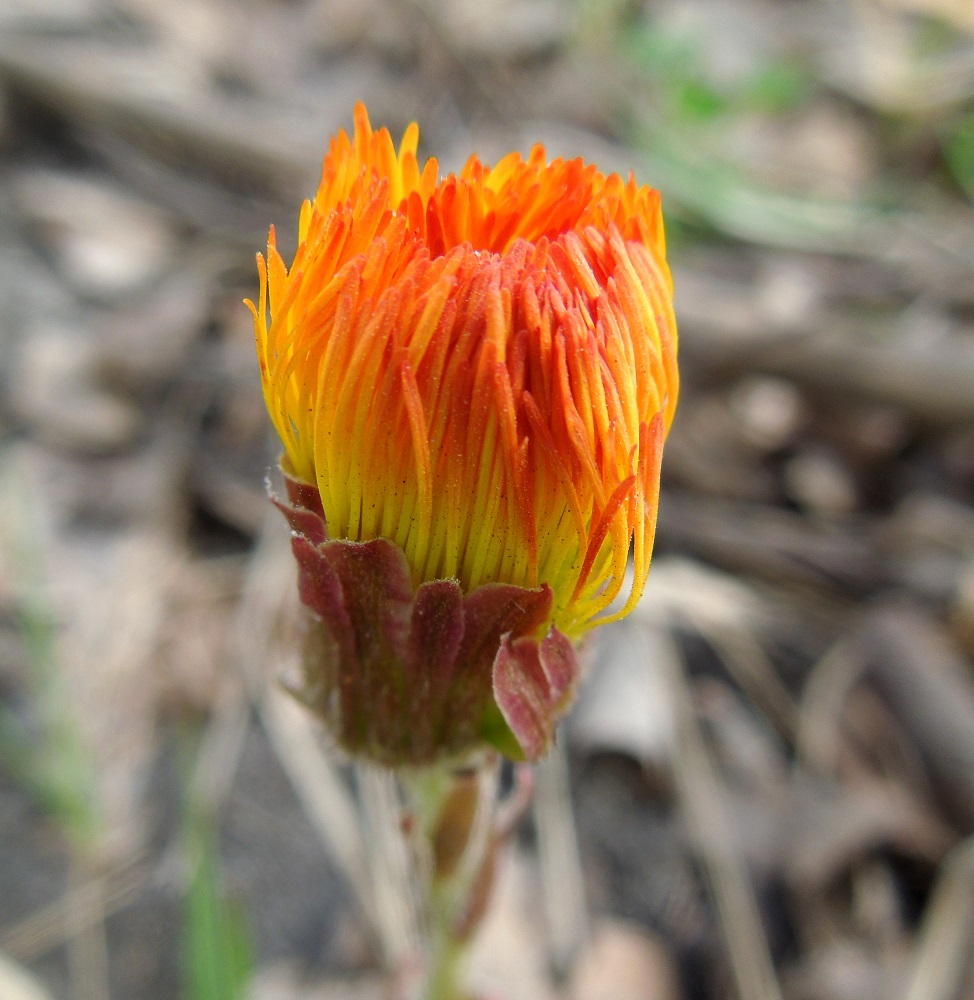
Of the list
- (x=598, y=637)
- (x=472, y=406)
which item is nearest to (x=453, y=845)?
(x=598, y=637)

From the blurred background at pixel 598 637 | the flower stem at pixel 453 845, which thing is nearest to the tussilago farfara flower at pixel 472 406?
the flower stem at pixel 453 845

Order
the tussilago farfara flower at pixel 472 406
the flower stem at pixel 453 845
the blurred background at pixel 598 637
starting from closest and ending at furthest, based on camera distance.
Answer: the tussilago farfara flower at pixel 472 406 < the flower stem at pixel 453 845 < the blurred background at pixel 598 637

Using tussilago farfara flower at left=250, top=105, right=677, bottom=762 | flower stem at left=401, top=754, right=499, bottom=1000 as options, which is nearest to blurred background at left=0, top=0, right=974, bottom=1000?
flower stem at left=401, top=754, right=499, bottom=1000

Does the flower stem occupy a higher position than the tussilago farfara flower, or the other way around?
the tussilago farfara flower

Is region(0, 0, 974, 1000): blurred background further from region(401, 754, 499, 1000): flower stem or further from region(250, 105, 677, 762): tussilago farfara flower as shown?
region(250, 105, 677, 762): tussilago farfara flower

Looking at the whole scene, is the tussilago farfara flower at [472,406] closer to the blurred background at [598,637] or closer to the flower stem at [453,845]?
the flower stem at [453,845]

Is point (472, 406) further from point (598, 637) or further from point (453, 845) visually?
point (453, 845)
